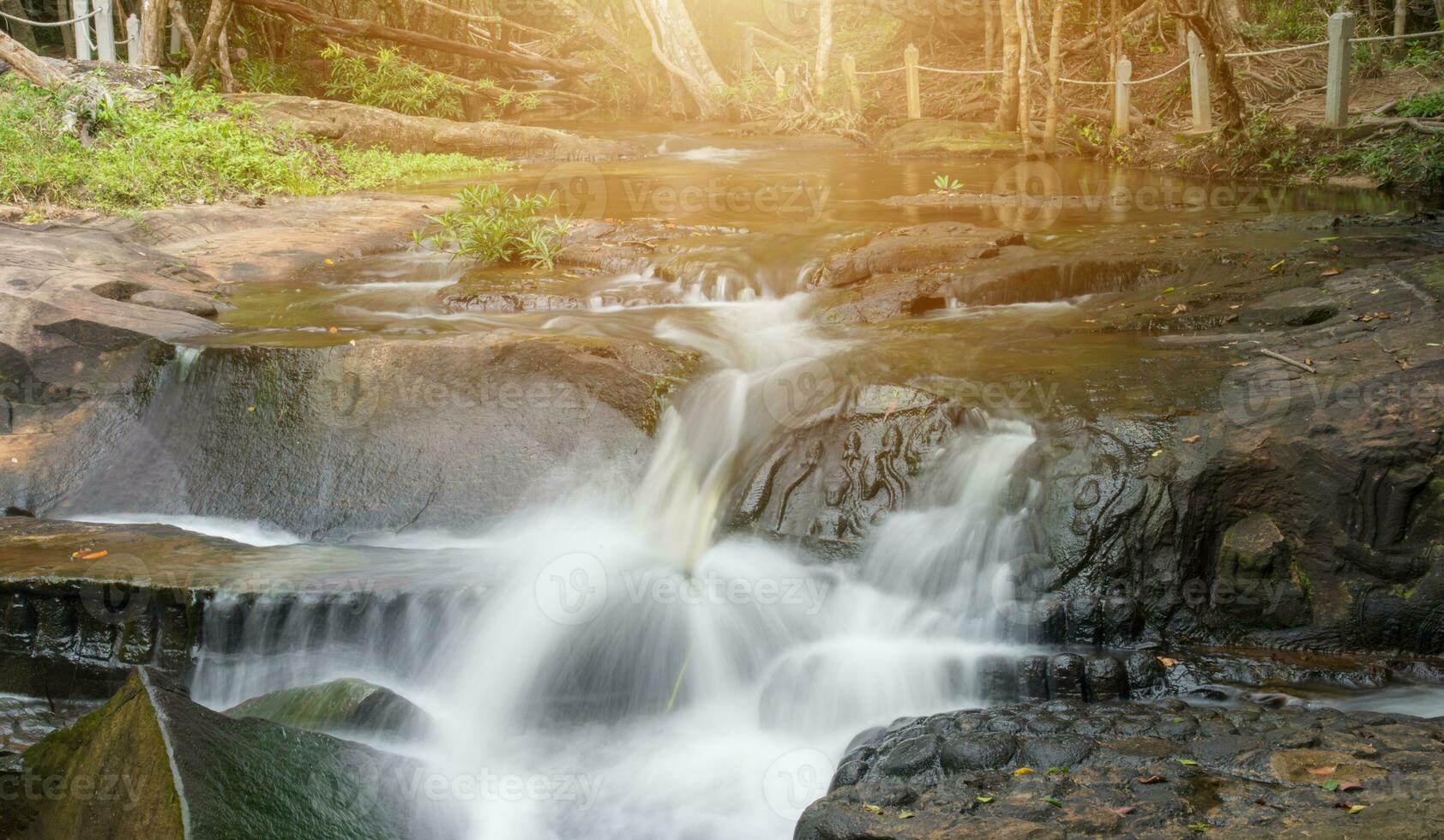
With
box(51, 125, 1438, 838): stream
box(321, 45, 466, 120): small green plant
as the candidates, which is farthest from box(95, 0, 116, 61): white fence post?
box(51, 125, 1438, 838): stream

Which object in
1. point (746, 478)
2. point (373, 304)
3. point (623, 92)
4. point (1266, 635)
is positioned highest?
point (623, 92)

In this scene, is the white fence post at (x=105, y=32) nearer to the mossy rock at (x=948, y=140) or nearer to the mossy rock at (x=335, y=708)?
the mossy rock at (x=948, y=140)

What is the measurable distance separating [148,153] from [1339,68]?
1231cm

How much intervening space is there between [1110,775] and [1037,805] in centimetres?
29

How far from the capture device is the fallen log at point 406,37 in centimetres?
1772

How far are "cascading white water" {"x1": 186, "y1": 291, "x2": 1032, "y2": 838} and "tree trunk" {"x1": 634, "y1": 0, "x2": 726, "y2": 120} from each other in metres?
17.9

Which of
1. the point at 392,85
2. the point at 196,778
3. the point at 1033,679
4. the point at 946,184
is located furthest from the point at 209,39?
the point at 1033,679

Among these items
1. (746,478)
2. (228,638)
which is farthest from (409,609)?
(746,478)

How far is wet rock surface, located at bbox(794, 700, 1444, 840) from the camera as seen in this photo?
2811 mm

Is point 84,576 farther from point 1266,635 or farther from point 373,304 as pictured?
point 1266,635

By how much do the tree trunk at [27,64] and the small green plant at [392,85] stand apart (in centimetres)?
833

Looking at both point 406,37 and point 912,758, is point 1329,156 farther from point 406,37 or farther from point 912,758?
point 406,37

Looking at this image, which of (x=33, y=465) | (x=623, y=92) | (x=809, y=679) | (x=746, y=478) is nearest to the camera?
(x=809, y=679)

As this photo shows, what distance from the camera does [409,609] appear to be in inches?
183
